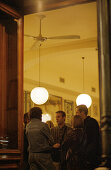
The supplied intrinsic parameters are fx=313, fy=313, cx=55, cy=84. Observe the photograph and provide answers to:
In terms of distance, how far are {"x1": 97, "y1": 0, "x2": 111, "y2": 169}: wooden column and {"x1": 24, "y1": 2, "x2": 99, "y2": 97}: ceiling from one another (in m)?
3.85

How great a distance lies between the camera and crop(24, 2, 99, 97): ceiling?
633cm

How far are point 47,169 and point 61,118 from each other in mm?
1276

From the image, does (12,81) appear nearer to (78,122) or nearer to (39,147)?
(39,147)

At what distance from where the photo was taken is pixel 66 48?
834 centimetres

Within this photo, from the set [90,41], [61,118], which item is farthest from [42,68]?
[61,118]

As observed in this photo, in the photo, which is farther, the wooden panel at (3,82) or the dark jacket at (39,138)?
the dark jacket at (39,138)

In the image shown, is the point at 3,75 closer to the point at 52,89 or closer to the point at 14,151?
the point at 14,151

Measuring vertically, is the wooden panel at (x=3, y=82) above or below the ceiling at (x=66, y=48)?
below

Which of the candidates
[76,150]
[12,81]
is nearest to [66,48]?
[76,150]

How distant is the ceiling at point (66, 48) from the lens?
633 cm

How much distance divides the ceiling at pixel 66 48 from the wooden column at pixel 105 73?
385 cm

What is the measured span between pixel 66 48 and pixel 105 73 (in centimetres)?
656

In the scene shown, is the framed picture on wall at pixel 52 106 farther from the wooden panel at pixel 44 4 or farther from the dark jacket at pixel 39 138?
the wooden panel at pixel 44 4

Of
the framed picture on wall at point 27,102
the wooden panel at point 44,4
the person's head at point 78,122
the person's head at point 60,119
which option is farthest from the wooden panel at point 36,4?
the framed picture on wall at point 27,102
